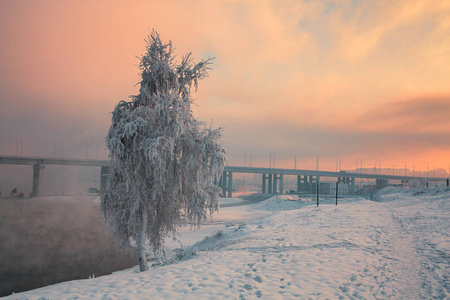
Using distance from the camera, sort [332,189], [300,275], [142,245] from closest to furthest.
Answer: [300,275] → [142,245] → [332,189]

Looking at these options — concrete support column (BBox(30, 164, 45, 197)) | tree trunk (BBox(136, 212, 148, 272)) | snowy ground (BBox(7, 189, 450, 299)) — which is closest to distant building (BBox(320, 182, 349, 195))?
concrete support column (BBox(30, 164, 45, 197))

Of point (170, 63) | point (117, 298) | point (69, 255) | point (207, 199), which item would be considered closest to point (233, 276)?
point (117, 298)

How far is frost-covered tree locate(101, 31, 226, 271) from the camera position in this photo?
12.9m

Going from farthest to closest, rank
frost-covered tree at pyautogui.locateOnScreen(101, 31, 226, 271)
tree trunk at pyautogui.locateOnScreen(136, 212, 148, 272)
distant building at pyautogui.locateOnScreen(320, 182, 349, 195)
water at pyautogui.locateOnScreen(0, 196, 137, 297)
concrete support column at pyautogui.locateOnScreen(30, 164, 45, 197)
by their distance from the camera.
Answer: distant building at pyautogui.locateOnScreen(320, 182, 349, 195)
concrete support column at pyautogui.locateOnScreen(30, 164, 45, 197)
water at pyautogui.locateOnScreen(0, 196, 137, 297)
tree trunk at pyautogui.locateOnScreen(136, 212, 148, 272)
frost-covered tree at pyautogui.locateOnScreen(101, 31, 226, 271)

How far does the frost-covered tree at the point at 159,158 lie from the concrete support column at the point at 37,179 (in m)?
102

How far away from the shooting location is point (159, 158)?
12.3 m

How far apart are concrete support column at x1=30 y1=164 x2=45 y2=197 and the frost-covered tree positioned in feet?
336

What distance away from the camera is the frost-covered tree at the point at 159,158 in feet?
42.2

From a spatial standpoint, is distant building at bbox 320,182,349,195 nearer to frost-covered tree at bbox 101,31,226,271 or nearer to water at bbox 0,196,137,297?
water at bbox 0,196,137,297

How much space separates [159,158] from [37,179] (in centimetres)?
10738

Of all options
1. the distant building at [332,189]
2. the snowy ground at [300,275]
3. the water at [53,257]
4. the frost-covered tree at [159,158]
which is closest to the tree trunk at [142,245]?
the frost-covered tree at [159,158]

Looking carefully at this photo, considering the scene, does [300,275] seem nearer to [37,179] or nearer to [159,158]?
[159,158]

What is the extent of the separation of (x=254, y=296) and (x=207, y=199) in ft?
23.6

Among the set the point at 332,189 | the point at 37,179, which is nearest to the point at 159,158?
the point at 37,179
